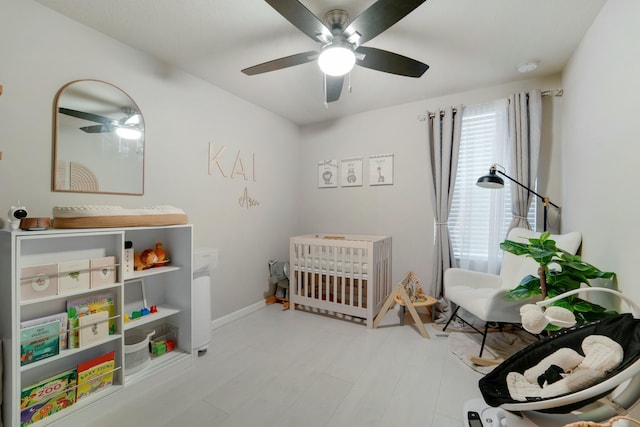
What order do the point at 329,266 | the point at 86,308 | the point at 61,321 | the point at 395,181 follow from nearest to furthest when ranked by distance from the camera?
the point at 61,321 < the point at 86,308 < the point at 329,266 < the point at 395,181

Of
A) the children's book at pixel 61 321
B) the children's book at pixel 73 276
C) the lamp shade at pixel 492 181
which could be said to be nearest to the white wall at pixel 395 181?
the lamp shade at pixel 492 181

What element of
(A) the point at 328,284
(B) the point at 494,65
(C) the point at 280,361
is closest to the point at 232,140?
(A) the point at 328,284

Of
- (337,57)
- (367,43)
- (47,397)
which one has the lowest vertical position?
(47,397)

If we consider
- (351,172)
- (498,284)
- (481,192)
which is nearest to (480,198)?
(481,192)

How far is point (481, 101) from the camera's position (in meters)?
2.64

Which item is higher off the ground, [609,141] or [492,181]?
[609,141]

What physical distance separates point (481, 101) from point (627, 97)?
4.82 feet

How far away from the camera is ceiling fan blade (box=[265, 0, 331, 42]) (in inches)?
48.3

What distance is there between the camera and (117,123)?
1862 mm

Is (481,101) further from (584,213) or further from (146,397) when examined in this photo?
(146,397)

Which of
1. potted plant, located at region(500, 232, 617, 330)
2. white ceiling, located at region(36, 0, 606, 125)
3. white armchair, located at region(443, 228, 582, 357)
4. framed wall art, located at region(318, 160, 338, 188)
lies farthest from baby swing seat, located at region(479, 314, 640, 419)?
framed wall art, located at region(318, 160, 338, 188)

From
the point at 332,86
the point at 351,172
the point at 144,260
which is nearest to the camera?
the point at 144,260

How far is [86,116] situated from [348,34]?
176cm

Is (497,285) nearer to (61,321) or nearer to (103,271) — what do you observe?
(103,271)
